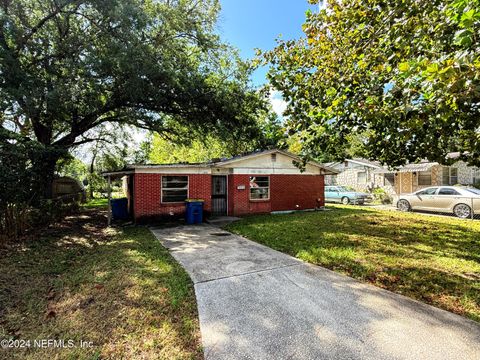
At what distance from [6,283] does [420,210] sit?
59.8ft

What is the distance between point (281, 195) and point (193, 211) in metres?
5.52

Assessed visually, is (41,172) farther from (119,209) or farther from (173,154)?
(173,154)

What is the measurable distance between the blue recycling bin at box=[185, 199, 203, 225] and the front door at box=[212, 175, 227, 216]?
6.73ft

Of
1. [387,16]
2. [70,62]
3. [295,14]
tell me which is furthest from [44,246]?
[295,14]

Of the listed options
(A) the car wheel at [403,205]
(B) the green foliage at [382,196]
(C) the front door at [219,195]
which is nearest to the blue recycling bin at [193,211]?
(C) the front door at [219,195]

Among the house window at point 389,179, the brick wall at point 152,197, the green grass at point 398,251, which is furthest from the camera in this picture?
the house window at point 389,179

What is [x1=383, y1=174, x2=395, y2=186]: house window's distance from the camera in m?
21.2

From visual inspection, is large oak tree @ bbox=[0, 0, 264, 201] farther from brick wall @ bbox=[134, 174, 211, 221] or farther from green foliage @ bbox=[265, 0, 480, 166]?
green foliage @ bbox=[265, 0, 480, 166]

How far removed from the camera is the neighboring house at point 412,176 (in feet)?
61.5

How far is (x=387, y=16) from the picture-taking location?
4.00 m

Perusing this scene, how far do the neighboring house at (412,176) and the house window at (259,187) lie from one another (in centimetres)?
550

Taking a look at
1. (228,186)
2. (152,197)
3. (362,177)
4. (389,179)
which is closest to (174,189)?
(152,197)

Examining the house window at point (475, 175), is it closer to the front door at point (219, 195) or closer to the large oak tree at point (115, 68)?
the large oak tree at point (115, 68)

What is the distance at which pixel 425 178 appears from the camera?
1956 centimetres
